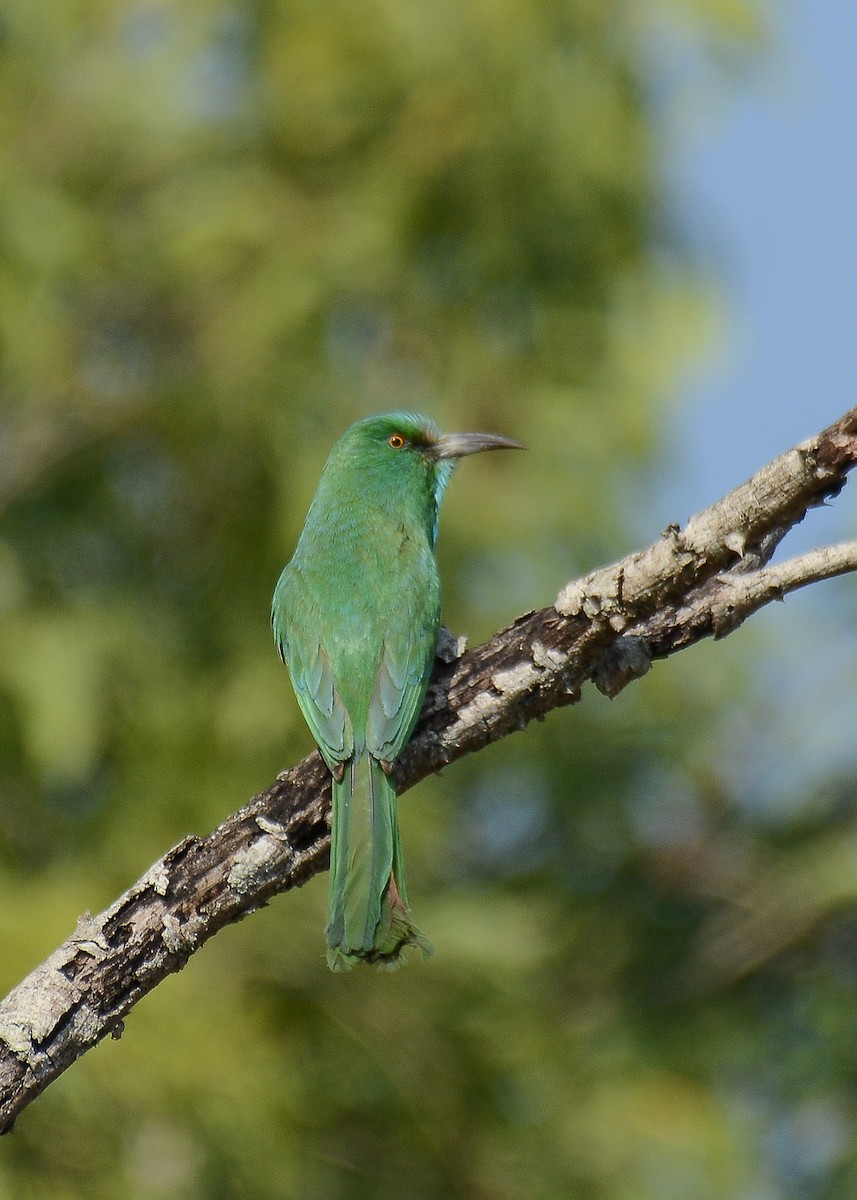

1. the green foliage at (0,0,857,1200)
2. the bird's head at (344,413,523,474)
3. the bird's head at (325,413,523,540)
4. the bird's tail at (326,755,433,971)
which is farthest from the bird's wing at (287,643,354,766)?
the green foliage at (0,0,857,1200)

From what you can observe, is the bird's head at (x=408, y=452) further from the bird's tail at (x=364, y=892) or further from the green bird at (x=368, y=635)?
the bird's tail at (x=364, y=892)

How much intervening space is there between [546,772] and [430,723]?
3954 millimetres

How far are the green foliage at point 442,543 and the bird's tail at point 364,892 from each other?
2.73 metres

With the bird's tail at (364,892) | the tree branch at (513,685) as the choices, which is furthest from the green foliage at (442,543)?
the tree branch at (513,685)

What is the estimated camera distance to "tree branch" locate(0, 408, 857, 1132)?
3.43 m

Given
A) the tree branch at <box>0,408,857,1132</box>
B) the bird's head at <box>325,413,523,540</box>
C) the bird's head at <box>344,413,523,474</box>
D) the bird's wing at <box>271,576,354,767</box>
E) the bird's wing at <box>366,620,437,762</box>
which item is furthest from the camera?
the bird's head at <box>344,413,523,474</box>

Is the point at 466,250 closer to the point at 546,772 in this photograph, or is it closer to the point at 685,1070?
the point at 546,772

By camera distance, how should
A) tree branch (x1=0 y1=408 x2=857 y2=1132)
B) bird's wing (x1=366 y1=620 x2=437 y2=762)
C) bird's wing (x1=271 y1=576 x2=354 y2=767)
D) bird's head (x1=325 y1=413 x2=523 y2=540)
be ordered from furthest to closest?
1. bird's head (x1=325 y1=413 x2=523 y2=540)
2. bird's wing (x1=271 y1=576 x2=354 y2=767)
3. bird's wing (x1=366 y1=620 x2=437 y2=762)
4. tree branch (x1=0 y1=408 x2=857 y2=1132)

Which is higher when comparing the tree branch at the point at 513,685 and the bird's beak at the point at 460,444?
the bird's beak at the point at 460,444

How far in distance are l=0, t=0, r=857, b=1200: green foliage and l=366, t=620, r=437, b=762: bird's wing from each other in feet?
8.31

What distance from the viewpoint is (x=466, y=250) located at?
807cm

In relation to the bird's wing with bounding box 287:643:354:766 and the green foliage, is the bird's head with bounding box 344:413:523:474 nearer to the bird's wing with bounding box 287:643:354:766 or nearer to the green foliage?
the bird's wing with bounding box 287:643:354:766

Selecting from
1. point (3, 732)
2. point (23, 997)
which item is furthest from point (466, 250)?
point (23, 997)

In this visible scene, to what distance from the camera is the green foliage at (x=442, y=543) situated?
23.0 feet
